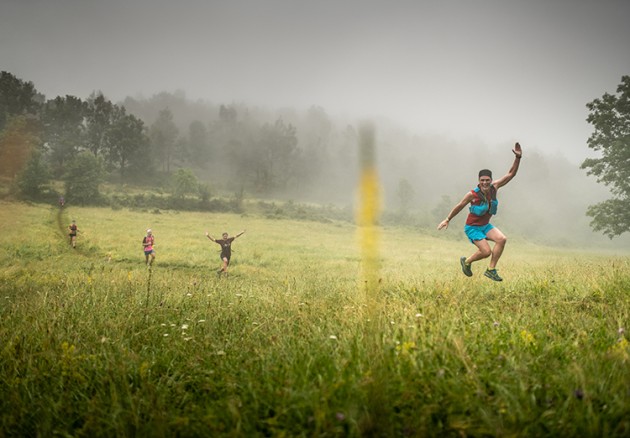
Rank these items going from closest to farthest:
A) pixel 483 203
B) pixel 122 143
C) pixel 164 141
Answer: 1. pixel 483 203
2. pixel 122 143
3. pixel 164 141

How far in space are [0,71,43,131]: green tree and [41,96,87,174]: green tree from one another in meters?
3.17

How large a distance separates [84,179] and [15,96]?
49.1 m

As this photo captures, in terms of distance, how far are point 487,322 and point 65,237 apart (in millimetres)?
29224

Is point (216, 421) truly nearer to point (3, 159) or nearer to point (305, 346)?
point (305, 346)

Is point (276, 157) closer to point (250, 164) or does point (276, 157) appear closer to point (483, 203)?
point (250, 164)

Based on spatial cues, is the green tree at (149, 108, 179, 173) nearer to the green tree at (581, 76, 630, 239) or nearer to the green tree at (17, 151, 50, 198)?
the green tree at (17, 151, 50, 198)

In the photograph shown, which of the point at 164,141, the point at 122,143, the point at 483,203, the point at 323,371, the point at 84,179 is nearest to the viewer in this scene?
the point at 323,371

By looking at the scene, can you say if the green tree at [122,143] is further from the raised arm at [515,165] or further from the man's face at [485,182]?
the raised arm at [515,165]

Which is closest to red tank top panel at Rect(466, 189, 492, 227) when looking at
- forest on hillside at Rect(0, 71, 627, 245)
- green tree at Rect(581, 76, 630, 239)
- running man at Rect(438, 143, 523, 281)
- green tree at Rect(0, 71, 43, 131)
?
running man at Rect(438, 143, 523, 281)

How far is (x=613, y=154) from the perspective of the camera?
21938 millimetres

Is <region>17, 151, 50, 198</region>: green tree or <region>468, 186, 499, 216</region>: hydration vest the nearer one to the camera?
<region>468, 186, 499, 216</region>: hydration vest

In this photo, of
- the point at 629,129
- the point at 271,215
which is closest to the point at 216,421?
the point at 629,129

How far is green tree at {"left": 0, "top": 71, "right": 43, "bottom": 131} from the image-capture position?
7275 centimetres

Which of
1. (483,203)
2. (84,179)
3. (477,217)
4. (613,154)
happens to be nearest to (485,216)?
(477,217)
